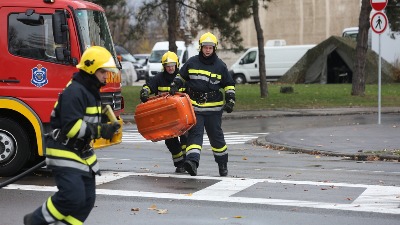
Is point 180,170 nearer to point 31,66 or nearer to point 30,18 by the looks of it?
point 31,66

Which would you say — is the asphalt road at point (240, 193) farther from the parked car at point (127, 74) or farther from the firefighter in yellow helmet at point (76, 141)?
the parked car at point (127, 74)

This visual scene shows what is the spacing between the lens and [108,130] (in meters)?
7.70

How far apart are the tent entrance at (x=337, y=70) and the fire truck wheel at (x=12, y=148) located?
35.6 meters

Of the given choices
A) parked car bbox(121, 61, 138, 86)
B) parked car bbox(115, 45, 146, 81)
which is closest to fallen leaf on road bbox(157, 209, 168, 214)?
parked car bbox(121, 61, 138, 86)

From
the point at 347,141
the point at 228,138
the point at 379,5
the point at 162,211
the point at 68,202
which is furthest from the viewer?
the point at 379,5

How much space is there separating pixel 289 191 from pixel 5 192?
345 cm

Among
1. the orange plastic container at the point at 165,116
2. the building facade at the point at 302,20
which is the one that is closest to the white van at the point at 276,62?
the building facade at the point at 302,20

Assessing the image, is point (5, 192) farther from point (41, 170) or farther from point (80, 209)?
point (80, 209)

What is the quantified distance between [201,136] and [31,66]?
2546 mm

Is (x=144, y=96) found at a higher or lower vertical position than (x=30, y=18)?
lower

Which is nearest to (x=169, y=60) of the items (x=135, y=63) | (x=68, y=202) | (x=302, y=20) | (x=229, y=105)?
(x=229, y=105)

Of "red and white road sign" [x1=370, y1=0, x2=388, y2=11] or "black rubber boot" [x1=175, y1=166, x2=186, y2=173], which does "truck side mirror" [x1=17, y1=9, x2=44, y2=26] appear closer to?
"black rubber boot" [x1=175, y1=166, x2=186, y2=173]

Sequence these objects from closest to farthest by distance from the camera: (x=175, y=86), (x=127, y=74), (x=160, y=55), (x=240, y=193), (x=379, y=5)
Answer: (x=240, y=193) → (x=175, y=86) → (x=379, y=5) → (x=127, y=74) → (x=160, y=55)

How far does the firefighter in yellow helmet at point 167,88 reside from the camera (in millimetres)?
13617
